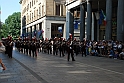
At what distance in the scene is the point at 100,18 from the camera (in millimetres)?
29375

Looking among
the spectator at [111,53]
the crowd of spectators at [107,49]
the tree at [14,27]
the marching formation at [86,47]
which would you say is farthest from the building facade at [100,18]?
the tree at [14,27]

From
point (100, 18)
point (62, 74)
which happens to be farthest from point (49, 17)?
point (62, 74)

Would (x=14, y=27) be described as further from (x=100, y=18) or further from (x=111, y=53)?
(x=111, y=53)

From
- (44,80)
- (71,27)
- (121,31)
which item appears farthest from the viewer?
(71,27)

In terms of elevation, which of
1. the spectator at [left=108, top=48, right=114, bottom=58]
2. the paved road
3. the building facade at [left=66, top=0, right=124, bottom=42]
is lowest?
the paved road

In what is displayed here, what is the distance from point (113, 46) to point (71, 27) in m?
16.6

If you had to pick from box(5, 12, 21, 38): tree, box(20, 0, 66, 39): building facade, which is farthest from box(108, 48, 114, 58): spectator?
box(5, 12, 21, 38): tree

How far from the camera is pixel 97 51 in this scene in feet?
87.0

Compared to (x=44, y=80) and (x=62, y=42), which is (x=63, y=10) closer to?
(x=62, y=42)

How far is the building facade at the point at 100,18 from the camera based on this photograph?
2498 cm

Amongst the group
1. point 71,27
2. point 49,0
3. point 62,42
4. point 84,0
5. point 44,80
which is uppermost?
point 49,0

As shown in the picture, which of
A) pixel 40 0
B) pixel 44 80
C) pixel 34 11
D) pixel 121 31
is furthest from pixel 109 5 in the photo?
pixel 34 11

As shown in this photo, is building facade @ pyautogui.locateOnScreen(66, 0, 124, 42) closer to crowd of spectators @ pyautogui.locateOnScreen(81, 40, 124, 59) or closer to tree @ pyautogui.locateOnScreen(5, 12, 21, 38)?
crowd of spectators @ pyautogui.locateOnScreen(81, 40, 124, 59)

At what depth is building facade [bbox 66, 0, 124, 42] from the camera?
25.0 meters
